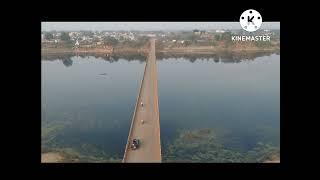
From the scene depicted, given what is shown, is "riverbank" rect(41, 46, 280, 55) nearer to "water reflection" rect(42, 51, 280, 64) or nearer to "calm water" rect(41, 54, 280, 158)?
"water reflection" rect(42, 51, 280, 64)

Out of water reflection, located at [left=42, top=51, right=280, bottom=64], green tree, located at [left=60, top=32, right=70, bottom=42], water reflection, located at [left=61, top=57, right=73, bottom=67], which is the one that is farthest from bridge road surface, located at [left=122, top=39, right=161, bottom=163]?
green tree, located at [left=60, top=32, right=70, bottom=42]

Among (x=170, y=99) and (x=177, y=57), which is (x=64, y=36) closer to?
(x=177, y=57)

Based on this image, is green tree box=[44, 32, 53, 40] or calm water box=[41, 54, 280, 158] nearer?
green tree box=[44, 32, 53, 40]

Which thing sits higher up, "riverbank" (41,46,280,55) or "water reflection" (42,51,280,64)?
"riverbank" (41,46,280,55)

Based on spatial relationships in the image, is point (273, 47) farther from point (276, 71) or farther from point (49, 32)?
point (49, 32)

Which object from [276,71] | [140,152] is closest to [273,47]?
[276,71]

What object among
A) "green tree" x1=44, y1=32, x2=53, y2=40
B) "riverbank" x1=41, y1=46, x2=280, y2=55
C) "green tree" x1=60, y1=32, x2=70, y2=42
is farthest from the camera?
"riverbank" x1=41, y1=46, x2=280, y2=55

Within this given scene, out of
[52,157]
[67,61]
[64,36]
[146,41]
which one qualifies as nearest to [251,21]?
[146,41]

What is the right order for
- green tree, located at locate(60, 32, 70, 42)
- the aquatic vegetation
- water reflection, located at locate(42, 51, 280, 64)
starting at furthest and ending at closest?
water reflection, located at locate(42, 51, 280, 64) → green tree, located at locate(60, 32, 70, 42) → the aquatic vegetation
